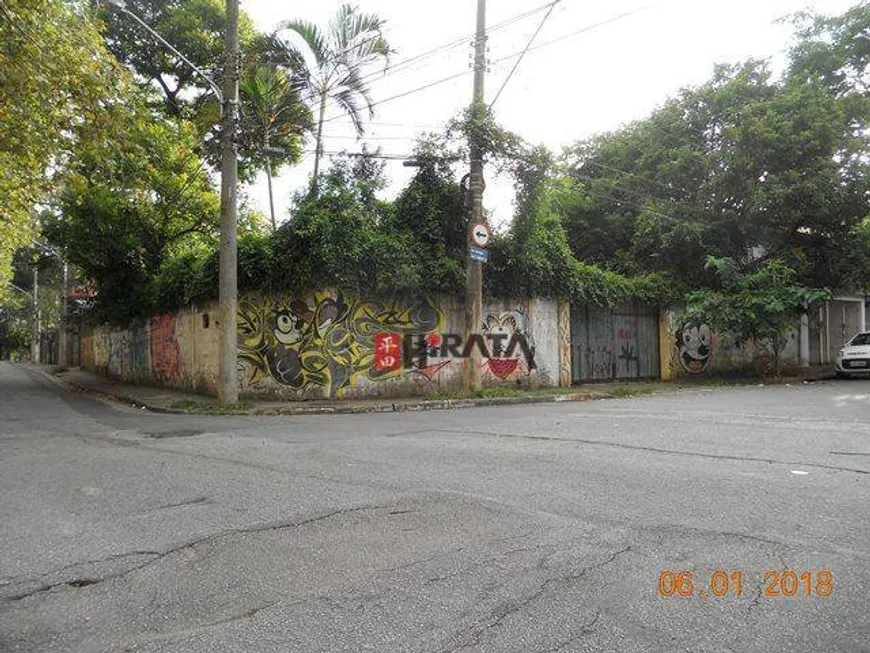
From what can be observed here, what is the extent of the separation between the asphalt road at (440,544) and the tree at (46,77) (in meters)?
4.96


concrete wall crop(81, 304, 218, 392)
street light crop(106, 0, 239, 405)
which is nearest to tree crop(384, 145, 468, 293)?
street light crop(106, 0, 239, 405)

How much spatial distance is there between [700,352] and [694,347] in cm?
31

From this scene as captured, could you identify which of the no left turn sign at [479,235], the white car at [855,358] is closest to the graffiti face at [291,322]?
the no left turn sign at [479,235]

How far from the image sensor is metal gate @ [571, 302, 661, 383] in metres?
18.5

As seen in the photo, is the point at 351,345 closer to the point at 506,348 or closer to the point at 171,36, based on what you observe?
the point at 506,348

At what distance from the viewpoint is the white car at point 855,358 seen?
65.0 feet

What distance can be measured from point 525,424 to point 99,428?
7.07 metres

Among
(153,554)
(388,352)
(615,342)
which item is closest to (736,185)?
(615,342)

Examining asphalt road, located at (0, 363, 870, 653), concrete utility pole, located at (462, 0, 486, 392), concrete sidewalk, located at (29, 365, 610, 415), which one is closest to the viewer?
asphalt road, located at (0, 363, 870, 653)

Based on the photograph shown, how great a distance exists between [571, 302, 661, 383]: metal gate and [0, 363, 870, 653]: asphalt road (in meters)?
10.4

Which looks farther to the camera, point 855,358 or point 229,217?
point 855,358

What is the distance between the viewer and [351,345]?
15.1 m

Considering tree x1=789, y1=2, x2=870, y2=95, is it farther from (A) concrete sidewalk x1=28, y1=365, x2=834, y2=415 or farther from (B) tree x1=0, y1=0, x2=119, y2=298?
(B) tree x1=0, y1=0, x2=119, y2=298

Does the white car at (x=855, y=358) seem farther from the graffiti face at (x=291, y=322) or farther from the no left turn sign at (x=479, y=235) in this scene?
the graffiti face at (x=291, y=322)
